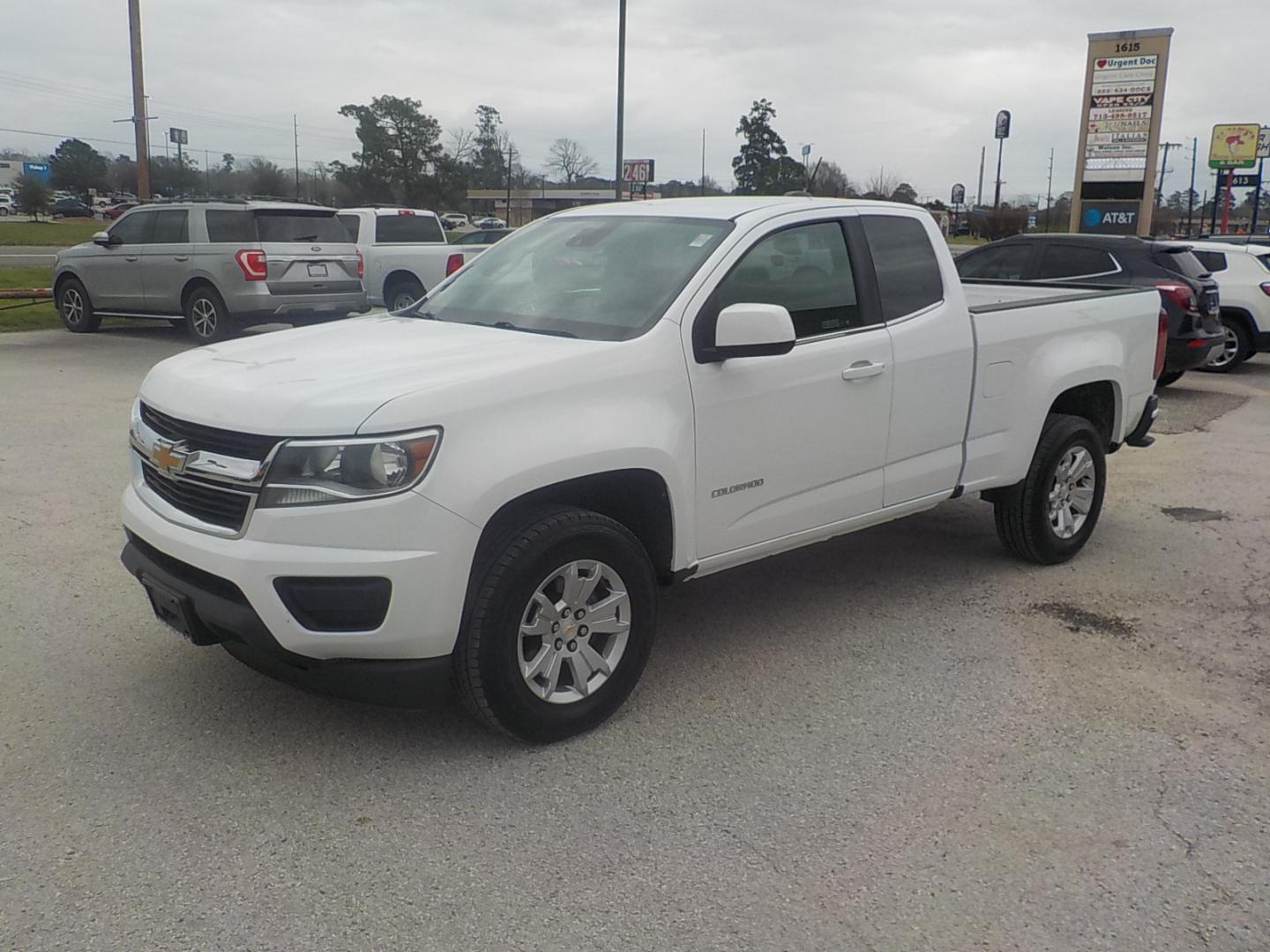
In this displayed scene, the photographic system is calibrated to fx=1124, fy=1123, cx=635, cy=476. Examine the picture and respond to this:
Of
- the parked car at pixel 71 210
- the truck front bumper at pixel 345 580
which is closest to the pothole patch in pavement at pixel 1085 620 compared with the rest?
the truck front bumper at pixel 345 580

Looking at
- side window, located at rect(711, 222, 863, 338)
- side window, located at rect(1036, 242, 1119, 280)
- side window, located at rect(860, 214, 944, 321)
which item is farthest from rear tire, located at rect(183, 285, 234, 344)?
side window, located at rect(711, 222, 863, 338)

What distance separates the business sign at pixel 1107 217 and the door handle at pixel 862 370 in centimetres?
2311

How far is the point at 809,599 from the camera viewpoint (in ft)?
17.9

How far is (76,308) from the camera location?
50.9ft

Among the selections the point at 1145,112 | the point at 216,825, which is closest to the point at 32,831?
the point at 216,825

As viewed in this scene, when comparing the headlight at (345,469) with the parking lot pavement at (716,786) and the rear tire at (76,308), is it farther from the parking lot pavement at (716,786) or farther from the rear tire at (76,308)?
the rear tire at (76,308)

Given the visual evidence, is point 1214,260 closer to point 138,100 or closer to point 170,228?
point 170,228

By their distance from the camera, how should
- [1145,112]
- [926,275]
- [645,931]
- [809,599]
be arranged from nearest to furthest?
1. [645,931]
2. [926,275]
3. [809,599]
4. [1145,112]

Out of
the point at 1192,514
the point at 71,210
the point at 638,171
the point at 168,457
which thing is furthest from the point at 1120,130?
the point at 71,210

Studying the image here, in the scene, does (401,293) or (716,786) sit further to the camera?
(401,293)

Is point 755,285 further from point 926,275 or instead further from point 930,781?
point 930,781

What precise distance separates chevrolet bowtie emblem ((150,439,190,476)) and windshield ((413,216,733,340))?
1325 millimetres

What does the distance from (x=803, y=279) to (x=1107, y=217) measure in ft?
78.2

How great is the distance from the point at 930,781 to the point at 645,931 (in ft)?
4.04
